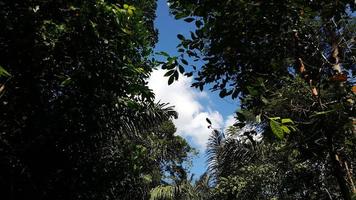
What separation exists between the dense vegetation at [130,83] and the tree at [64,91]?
0.02 m

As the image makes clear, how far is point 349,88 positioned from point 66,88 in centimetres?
484

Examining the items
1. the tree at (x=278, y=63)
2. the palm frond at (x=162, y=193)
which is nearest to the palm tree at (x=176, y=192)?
the palm frond at (x=162, y=193)

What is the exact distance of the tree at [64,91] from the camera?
5.84m

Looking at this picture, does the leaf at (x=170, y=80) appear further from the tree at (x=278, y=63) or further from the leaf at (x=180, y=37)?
the leaf at (x=180, y=37)

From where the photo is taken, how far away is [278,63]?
2.98 m

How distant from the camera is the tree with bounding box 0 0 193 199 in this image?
5844mm

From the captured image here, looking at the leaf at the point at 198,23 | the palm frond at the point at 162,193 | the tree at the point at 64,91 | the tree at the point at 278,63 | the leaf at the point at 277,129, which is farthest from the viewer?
the palm frond at the point at 162,193

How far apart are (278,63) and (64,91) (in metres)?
4.63

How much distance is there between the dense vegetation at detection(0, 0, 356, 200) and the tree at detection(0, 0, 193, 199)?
0.06ft

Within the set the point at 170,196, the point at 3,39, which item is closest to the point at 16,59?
the point at 3,39

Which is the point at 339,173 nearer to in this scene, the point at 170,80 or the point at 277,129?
the point at 277,129

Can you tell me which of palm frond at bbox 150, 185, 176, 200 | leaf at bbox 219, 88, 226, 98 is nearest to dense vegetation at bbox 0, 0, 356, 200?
leaf at bbox 219, 88, 226, 98

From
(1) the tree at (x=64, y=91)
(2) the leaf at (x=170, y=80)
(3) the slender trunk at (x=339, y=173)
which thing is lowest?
(3) the slender trunk at (x=339, y=173)

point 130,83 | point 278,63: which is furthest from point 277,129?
point 130,83
